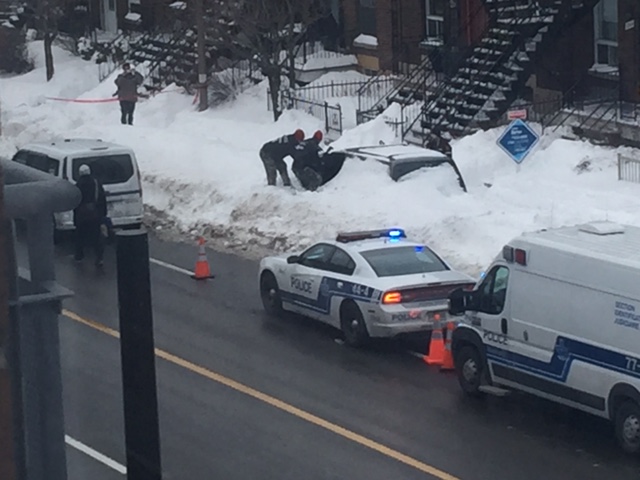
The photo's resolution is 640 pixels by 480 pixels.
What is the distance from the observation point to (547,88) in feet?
102

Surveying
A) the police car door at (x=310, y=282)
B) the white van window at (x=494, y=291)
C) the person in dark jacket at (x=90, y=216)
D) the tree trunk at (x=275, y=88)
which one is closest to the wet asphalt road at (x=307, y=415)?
the police car door at (x=310, y=282)

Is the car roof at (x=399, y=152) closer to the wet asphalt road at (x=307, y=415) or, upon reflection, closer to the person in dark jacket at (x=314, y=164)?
the person in dark jacket at (x=314, y=164)

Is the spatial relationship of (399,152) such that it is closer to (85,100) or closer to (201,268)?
(201,268)

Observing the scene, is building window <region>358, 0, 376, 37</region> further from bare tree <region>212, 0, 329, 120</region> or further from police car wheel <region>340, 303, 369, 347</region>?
police car wheel <region>340, 303, 369, 347</region>

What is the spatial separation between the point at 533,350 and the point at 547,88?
18715 millimetres

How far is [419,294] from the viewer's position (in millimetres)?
15922

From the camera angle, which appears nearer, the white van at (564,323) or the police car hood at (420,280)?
the white van at (564,323)

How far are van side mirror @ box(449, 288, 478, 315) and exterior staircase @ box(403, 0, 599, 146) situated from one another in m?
14.5

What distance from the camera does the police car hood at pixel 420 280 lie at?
15.9m

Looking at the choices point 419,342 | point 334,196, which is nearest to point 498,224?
point 334,196

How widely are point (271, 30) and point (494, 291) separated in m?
21.4

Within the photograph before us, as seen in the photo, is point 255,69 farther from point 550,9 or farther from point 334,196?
point 334,196

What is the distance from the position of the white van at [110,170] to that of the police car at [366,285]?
583cm

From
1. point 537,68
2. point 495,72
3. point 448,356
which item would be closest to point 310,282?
Answer: point 448,356
